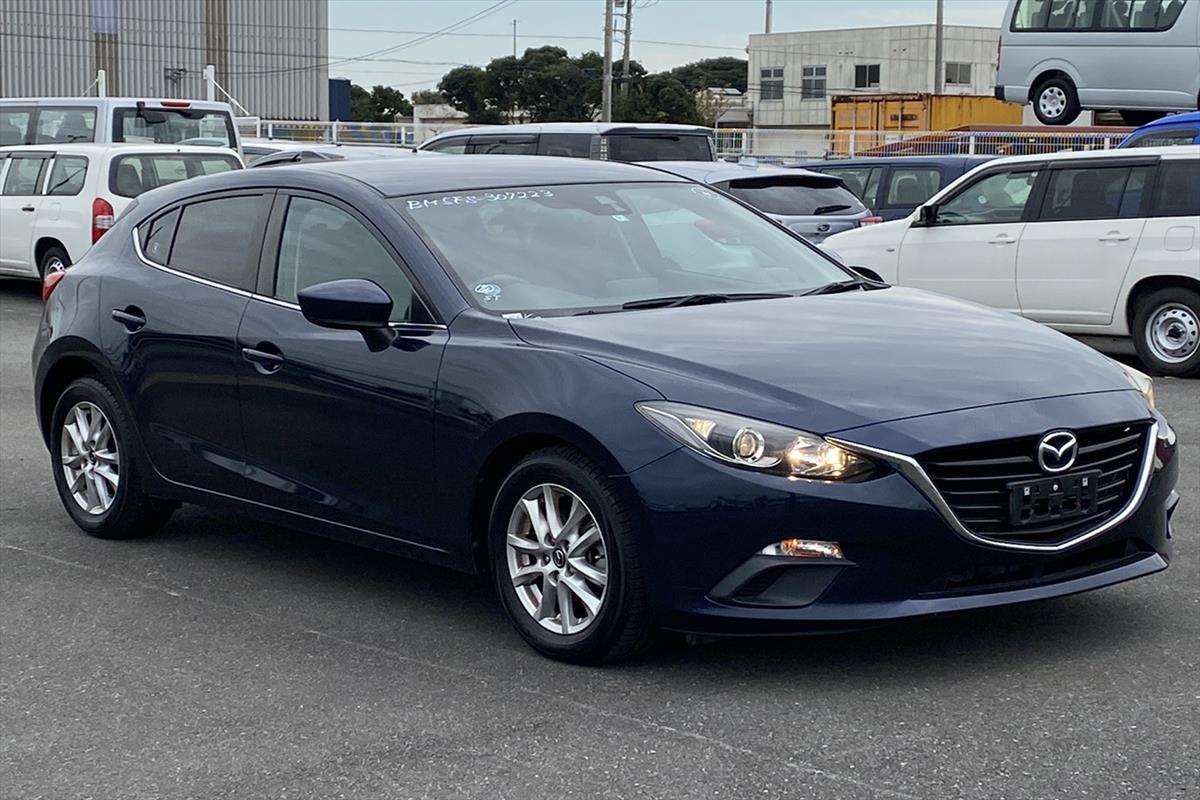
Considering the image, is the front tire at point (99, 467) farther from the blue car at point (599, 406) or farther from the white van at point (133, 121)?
the white van at point (133, 121)

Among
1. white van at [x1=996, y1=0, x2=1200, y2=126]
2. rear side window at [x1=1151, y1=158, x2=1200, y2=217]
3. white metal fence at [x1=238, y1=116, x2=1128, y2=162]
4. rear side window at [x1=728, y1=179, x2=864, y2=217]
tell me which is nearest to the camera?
rear side window at [x1=1151, y1=158, x2=1200, y2=217]

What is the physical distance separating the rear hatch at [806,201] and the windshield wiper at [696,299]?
9.36 meters

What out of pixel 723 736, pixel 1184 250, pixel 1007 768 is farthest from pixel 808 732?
pixel 1184 250

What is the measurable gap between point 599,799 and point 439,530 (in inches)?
61.6

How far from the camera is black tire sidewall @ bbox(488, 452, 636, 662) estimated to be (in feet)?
16.0

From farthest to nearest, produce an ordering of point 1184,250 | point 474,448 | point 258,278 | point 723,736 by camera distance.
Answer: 1. point 1184,250
2. point 258,278
3. point 474,448
4. point 723,736

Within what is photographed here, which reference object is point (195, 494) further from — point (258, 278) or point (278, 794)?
point (278, 794)

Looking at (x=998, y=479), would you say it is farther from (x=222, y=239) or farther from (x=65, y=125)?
Result: (x=65, y=125)

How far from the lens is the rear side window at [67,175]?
17500 mm

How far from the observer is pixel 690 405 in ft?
15.9

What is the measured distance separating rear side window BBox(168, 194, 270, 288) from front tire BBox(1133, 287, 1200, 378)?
308 inches

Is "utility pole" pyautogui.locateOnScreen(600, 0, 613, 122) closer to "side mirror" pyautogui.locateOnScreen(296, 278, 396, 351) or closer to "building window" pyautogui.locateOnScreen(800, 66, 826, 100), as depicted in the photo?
"building window" pyautogui.locateOnScreen(800, 66, 826, 100)

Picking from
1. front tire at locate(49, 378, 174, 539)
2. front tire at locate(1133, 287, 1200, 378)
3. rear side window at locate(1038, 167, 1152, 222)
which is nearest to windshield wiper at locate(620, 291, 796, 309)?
front tire at locate(49, 378, 174, 539)

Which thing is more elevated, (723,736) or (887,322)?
(887,322)
